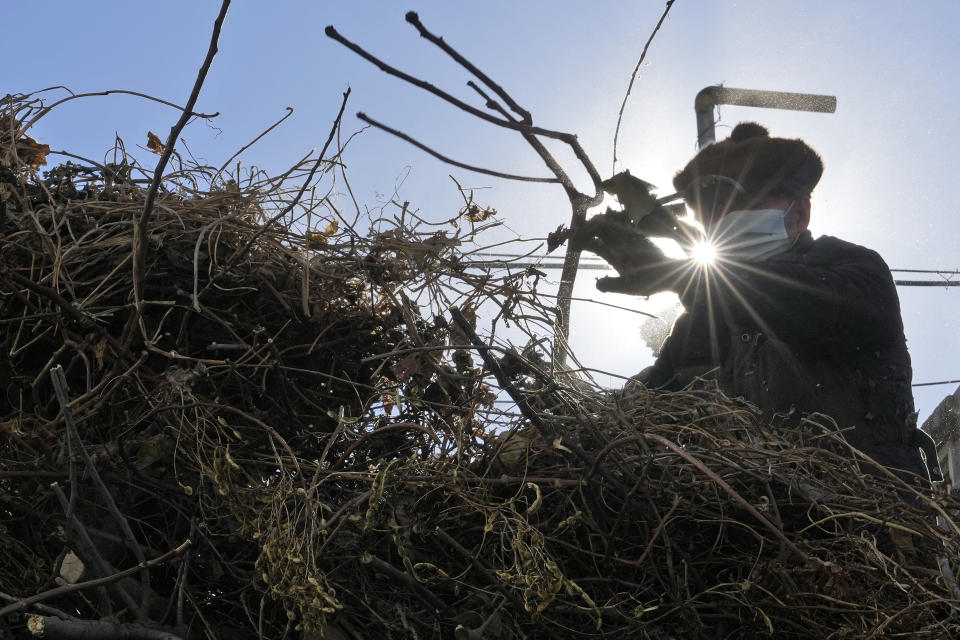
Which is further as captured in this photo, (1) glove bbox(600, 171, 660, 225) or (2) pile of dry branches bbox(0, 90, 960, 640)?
(1) glove bbox(600, 171, 660, 225)

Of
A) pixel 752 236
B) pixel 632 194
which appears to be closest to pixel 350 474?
pixel 632 194

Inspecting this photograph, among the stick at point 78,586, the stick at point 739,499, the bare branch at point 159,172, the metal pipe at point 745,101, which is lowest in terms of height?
the stick at point 78,586

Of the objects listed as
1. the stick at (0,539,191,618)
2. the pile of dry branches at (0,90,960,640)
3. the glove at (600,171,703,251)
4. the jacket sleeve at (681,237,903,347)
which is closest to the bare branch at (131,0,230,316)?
the pile of dry branches at (0,90,960,640)

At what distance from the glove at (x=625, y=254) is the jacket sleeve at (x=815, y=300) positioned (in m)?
0.17

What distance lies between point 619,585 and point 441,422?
14.3 inches

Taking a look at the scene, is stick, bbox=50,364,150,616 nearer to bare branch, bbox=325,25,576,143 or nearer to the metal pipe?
bare branch, bbox=325,25,576,143

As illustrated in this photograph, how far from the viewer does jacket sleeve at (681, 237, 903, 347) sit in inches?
81.4

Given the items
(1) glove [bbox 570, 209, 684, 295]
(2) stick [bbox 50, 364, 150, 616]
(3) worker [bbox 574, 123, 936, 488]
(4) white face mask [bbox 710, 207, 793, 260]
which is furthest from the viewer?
(4) white face mask [bbox 710, 207, 793, 260]

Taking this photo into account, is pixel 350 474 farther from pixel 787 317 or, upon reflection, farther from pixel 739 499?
pixel 787 317

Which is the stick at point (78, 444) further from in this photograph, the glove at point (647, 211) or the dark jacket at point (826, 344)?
the dark jacket at point (826, 344)

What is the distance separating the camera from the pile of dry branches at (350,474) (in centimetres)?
123

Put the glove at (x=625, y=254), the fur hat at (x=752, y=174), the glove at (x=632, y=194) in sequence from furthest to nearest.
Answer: the fur hat at (x=752, y=174) → the glove at (x=625, y=254) → the glove at (x=632, y=194)

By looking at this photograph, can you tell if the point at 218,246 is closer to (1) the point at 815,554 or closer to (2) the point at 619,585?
(2) the point at 619,585

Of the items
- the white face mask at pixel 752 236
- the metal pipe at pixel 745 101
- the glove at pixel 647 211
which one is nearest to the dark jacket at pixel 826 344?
the white face mask at pixel 752 236
